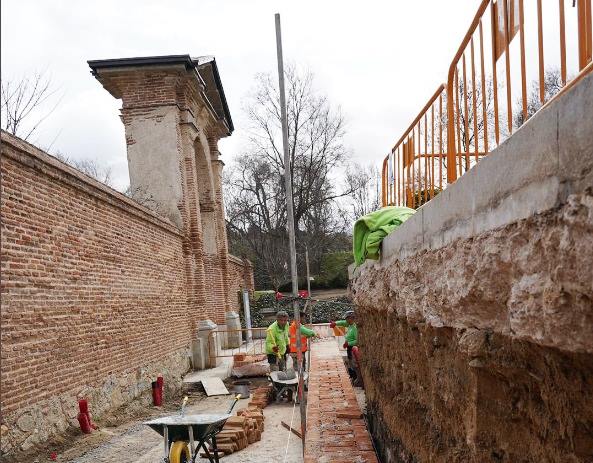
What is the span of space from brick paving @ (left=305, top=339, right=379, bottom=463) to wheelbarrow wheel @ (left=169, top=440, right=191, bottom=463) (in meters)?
1.21

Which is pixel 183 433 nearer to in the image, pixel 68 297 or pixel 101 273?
pixel 68 297

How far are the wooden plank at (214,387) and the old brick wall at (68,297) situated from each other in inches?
29.9

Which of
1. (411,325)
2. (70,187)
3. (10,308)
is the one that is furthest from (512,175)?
(70,187)

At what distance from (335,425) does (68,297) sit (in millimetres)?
4288

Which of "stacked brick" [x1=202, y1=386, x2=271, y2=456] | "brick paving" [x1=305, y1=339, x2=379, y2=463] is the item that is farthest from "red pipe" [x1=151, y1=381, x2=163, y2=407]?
"brick paving" [x1=305, y1=339, x2=379, y2=463]

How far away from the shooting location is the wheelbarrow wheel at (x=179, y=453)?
16.5ft

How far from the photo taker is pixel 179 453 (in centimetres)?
510

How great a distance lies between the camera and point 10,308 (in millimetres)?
6160

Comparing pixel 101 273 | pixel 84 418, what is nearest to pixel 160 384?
pixel 101 273

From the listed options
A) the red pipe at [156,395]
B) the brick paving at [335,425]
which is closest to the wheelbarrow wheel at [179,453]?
the brick paving at [335,425]

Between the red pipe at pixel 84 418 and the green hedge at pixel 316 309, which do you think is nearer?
the red pipe at pixel 84 418

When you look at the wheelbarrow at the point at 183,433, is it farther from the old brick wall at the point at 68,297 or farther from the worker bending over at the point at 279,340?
the worker bending over at the point at 279,340

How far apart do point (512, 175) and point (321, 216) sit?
33.9 m

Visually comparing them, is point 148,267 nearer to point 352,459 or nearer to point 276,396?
point 276,396
